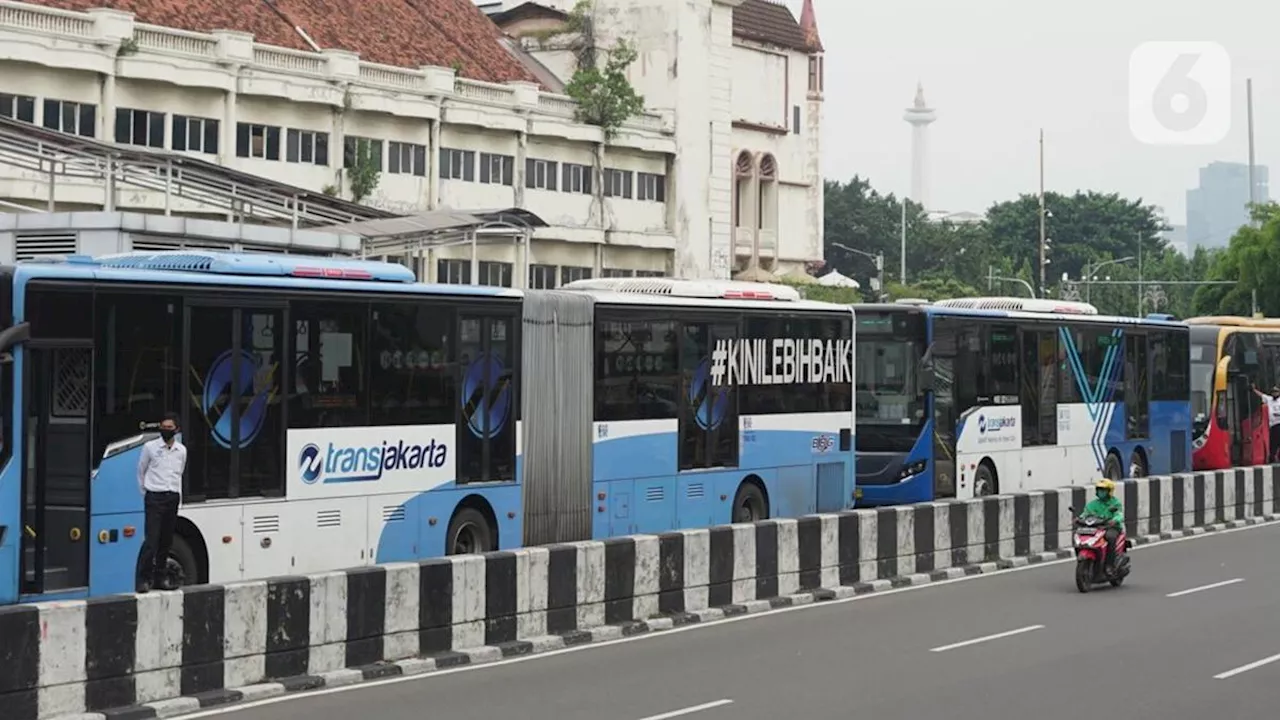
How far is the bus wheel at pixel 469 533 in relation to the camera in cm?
2150

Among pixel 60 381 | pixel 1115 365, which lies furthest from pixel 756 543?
pixel 1115 365

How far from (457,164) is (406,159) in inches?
109

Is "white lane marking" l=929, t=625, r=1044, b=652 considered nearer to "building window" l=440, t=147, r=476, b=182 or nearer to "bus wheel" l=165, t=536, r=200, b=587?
"bus wheel" l=165, t=536, r=200, b=587

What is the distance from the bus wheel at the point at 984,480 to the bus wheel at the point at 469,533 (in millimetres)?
11273

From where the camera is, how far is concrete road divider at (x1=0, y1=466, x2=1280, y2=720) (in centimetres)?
1340

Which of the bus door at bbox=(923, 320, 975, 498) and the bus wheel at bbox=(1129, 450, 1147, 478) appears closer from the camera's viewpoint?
the bus door at bbox=(923, 320, 975, 498)

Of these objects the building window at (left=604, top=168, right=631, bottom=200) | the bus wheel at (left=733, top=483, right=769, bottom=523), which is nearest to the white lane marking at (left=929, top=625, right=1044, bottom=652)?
the bus wheel at (left=733, top=483, right=769, bottom=523)

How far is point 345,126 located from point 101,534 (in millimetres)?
51511

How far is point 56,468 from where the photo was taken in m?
16.5

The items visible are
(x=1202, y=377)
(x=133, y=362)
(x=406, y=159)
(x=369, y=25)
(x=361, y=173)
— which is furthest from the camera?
(x=369, y=25)

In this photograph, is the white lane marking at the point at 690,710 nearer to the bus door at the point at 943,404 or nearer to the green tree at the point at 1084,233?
the bus door at the point at 943,404

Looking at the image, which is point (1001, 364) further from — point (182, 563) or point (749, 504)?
point (182, 563)

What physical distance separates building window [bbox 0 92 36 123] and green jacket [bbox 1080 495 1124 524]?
39.9 metres

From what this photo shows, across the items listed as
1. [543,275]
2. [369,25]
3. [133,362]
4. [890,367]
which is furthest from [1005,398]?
[369,25]
